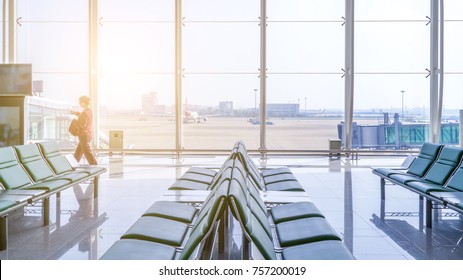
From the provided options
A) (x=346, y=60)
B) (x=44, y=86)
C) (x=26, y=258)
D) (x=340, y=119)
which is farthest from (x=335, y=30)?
(x=26, y=258)

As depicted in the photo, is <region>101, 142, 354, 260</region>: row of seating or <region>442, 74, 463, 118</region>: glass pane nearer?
<region>101, 142, 354, 260</region>: row of seating

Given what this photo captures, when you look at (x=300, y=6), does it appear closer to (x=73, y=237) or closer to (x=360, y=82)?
(x=360, y=82)

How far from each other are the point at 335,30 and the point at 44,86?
7.43 m

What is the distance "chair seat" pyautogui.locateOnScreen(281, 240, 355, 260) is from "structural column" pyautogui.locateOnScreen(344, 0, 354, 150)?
26.2 ft

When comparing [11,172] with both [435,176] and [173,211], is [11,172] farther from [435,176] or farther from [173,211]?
[435,176]

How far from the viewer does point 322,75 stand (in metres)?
10.1

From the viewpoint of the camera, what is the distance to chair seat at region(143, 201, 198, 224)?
9.95 feet

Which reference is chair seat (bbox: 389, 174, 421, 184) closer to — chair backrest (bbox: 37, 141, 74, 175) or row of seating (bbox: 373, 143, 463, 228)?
row of seating (bbox: 373, 143, 463, 228)

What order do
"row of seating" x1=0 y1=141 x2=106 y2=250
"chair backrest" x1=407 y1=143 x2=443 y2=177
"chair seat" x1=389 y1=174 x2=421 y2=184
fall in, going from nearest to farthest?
1. "row of seating" x1=0 y1=141 x2=106 y2=250
2. "chair seat" x1=389 y1=174 x2=421 y2=184
3. "chair backrest" x1=407 y1=143 x2=443 y2=177

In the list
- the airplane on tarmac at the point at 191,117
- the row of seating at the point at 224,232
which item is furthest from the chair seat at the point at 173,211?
the airplane on tarmac at the point at 191,117

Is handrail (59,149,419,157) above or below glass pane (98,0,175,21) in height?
below

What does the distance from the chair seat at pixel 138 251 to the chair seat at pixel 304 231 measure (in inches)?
28.1

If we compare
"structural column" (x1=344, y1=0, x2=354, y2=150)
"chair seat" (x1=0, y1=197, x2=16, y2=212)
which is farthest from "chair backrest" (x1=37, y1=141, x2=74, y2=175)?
"structural column" (x1=344, y1=0, x2=354, y2=150)

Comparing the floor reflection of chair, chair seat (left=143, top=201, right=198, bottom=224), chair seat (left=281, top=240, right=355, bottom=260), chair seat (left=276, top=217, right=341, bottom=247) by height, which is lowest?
the floor reflection of chair
